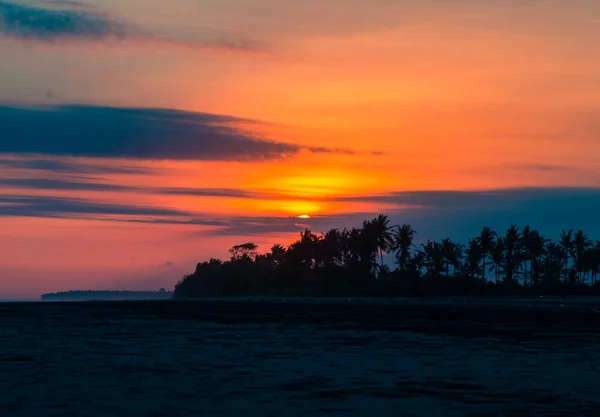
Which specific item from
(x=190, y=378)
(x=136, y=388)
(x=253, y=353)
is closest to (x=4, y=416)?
(x=136, y=388)

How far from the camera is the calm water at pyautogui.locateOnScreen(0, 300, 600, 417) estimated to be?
23656 millimetres

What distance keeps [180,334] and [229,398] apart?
30901mm

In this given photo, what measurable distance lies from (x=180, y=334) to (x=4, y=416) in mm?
33635

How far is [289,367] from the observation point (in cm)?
3422

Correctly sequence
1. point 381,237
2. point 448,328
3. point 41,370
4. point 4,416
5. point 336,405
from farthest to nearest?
point 381,237 < point 448,328 < point 41,370 < point 336,405 < point 4,416

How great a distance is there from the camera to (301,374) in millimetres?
31734

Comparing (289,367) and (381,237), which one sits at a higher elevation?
(381,237)

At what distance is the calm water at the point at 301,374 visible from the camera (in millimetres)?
23656

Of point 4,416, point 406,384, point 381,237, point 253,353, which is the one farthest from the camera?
point 381,237

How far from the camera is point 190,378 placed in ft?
99.5

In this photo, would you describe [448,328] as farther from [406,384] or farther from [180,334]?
[406,384]

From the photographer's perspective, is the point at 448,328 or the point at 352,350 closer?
the point at 352,350

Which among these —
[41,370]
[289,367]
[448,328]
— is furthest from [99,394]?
[448,328]

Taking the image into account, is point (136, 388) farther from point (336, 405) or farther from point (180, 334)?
point (180, 334)
